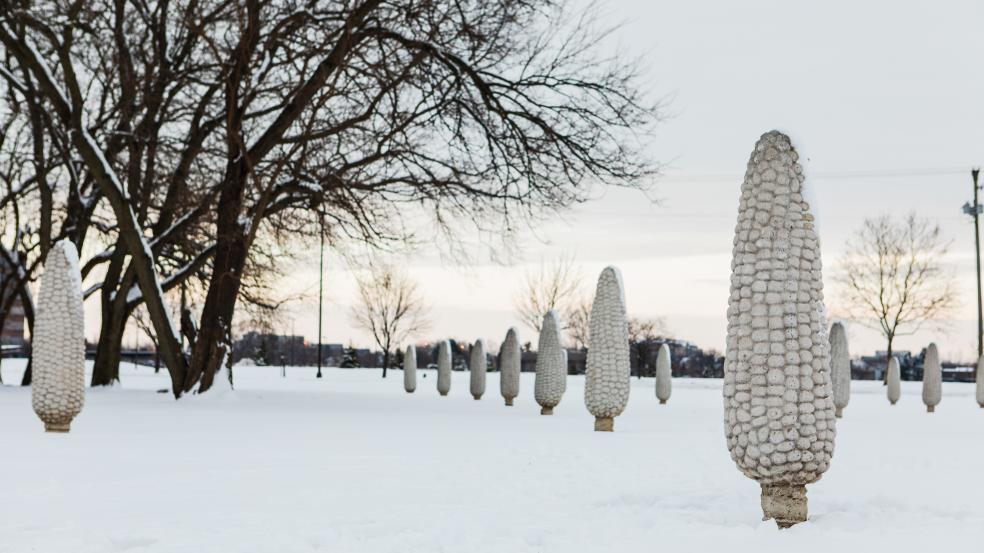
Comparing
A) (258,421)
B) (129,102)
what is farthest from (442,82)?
(258,421)

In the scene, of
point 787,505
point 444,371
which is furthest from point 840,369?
point 787,505

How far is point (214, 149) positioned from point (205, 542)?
17.8 metres

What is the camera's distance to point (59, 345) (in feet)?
45.4

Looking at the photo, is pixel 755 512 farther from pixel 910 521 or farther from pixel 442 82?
pixel 442 82

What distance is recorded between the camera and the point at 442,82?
21.2 meters

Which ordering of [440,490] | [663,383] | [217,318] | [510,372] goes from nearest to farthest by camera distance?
[440,490], [217,318], [510,372], [663,383]

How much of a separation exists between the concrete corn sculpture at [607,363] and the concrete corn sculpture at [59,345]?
7171mm

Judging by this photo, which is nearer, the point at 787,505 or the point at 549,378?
the point at 787,505

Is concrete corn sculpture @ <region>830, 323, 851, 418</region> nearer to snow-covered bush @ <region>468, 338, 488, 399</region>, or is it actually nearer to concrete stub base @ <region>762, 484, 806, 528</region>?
snow-covered bush @ <region>468, 338, 488, 399</region>

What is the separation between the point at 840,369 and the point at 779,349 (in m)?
18.4

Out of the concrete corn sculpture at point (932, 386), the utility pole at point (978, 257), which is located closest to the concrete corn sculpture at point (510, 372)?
the concrete corn sculpture at point (932, 386)

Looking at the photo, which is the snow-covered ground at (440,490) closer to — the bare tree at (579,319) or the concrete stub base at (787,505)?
the concrete stub base at (787,505)

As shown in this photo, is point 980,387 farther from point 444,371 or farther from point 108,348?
point 108,348

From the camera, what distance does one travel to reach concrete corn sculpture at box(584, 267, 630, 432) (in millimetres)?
15891
